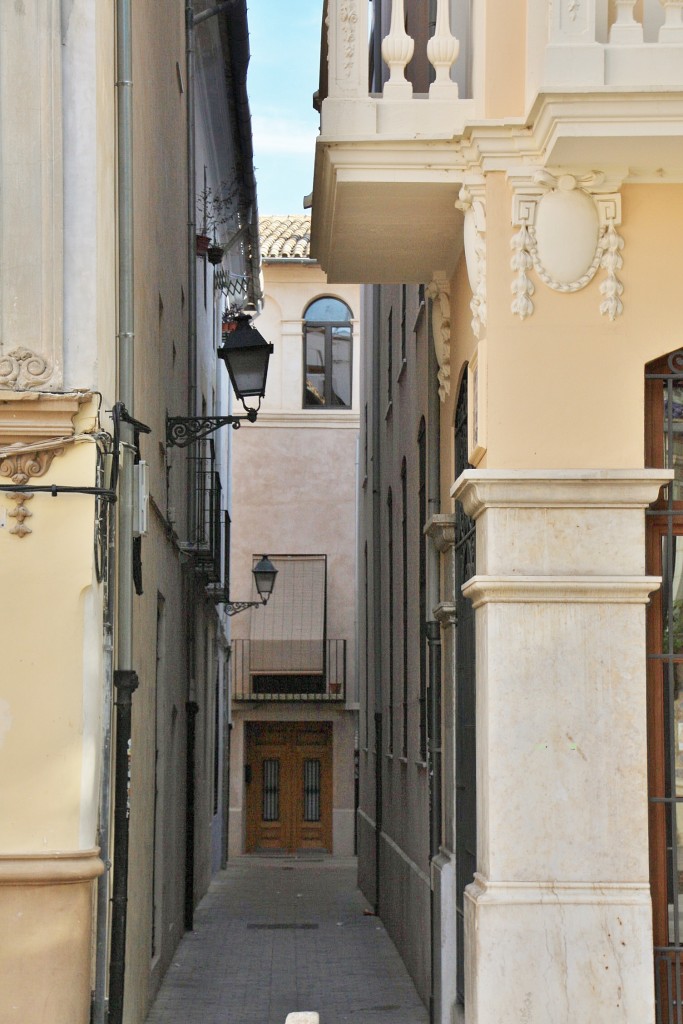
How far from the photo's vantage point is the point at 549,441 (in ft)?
26.9

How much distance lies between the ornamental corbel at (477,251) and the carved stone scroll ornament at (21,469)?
90.6 inches

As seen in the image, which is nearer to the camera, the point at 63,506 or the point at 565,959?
the point at 565,959

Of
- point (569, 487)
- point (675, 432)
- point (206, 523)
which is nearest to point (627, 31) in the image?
point (675, 432)

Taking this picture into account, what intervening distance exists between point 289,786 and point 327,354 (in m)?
9.28

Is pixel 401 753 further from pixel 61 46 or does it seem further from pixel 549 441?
pixel 61 46

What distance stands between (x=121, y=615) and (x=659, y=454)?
308cm

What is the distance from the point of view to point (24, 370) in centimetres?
796

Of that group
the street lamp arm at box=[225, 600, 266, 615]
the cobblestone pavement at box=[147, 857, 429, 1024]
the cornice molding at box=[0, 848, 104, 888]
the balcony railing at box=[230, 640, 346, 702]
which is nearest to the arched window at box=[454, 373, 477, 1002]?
the cobblestone pavement at box=[147, 857, 429, 1024]

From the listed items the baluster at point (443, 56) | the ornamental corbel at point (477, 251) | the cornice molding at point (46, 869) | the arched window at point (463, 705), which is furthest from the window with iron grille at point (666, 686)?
the cornice molding at point (46, 869)

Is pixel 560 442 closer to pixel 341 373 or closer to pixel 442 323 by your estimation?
pixel 442 323

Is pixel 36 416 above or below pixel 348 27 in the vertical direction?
below

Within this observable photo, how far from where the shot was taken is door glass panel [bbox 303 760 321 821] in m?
32.5

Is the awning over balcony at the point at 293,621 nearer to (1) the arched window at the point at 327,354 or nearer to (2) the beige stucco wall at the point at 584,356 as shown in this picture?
(1) the arched window at the point at 327,354

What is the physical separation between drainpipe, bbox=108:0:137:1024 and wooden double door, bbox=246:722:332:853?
78.9 feet
